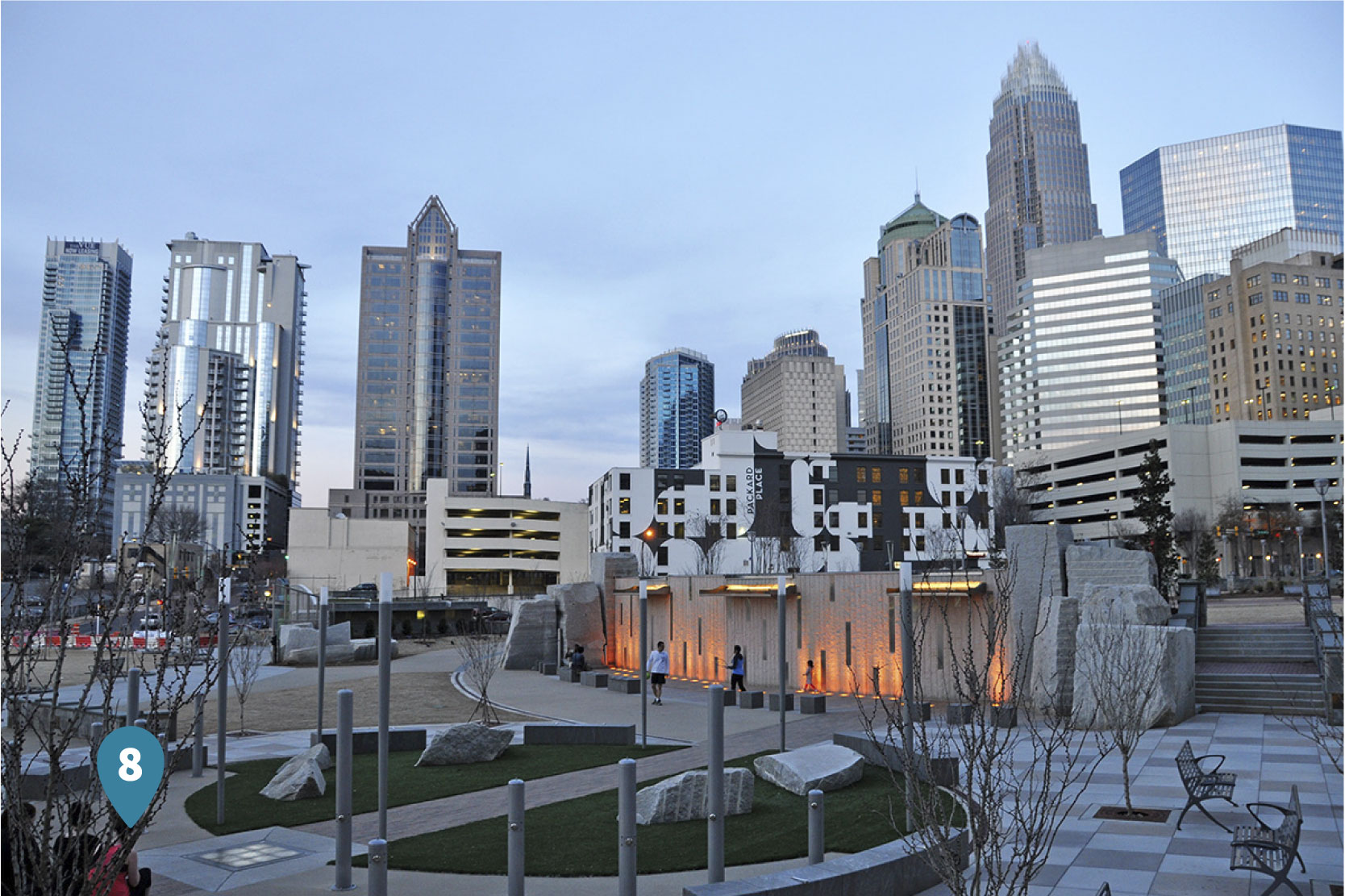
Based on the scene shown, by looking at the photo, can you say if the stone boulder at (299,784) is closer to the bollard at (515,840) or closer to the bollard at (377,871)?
the bollard at (377,871)

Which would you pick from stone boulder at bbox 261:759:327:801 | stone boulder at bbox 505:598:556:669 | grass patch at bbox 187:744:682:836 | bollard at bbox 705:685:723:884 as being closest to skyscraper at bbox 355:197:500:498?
stone boulder at bbox 505:598:556:669

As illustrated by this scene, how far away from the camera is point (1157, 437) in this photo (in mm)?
114812

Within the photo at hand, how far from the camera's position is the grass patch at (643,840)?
10.2 metres

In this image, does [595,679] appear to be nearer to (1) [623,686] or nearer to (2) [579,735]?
(1) [623,686]

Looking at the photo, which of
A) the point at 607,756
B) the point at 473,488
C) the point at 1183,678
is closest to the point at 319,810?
the point at 607,756

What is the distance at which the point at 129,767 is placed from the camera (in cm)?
550

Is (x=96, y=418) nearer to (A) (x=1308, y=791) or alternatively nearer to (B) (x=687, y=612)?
(A) (x=1308, y=791)

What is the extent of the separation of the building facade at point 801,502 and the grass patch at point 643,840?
261 feet

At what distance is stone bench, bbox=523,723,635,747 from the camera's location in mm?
17797

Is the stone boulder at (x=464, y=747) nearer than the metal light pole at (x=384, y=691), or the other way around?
the metal light pole at (x=384, y=691)

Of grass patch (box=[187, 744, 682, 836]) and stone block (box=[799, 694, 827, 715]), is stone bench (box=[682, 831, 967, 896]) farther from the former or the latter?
stone block (box=[799, 694, 827, 715])

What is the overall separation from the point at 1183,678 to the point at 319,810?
16.7 m

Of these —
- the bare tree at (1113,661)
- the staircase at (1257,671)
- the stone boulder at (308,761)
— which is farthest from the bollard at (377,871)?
the staircase at (1257,671)

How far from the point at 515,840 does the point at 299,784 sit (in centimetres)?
651
